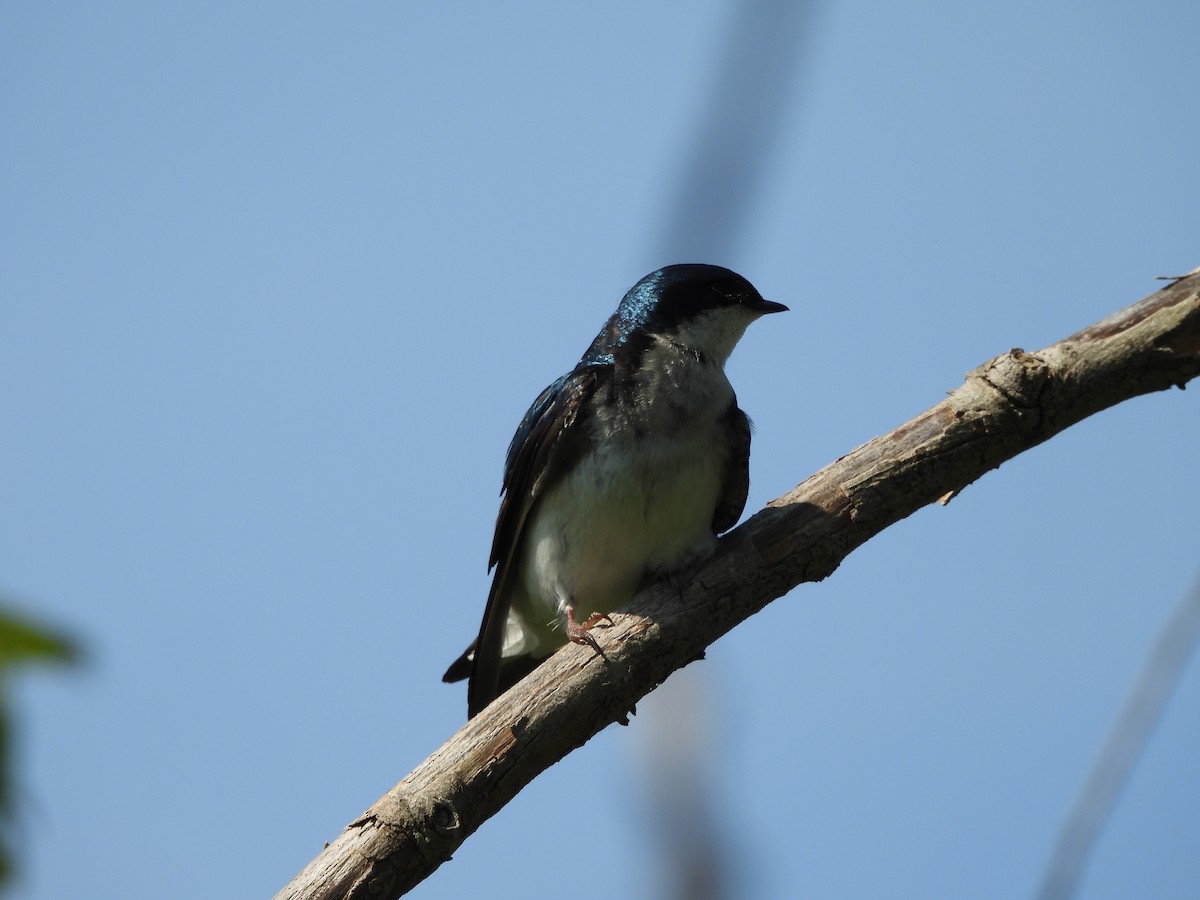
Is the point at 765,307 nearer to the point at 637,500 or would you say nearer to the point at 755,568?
the point at 637,500

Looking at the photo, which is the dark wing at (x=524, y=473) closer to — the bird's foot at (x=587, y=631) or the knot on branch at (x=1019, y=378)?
the bird's foot at (x=587, y=631)

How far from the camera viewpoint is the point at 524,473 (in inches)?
236

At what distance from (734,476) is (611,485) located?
67cm

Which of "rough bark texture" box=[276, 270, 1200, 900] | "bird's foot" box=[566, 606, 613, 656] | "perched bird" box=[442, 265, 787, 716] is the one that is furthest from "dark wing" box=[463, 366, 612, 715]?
"rough bark texture" box=[276, 270, 1200, 900]

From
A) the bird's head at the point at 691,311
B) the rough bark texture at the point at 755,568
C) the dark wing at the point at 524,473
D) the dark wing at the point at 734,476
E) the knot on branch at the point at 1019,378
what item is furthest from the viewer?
the bird's head at the point at 691,311

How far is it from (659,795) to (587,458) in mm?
1928

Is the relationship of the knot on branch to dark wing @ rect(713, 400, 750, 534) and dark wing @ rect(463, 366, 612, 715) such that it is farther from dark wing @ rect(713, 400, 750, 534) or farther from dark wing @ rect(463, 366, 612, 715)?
dark wing @ rect(463, 366, 612, 715)

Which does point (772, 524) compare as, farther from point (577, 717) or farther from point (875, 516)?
point (577, 717)

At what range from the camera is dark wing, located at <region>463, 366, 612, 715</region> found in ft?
19.1

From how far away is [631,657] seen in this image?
4.75 m

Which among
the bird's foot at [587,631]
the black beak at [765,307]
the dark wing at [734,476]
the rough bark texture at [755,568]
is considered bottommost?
the rough bark texture at [755,568]

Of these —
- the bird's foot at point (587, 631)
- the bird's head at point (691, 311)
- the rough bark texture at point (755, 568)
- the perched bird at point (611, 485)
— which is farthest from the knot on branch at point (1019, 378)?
the bird's head at point (691, 311)

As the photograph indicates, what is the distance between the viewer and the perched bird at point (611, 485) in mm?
5641

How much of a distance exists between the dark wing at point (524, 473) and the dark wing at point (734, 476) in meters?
0.66
